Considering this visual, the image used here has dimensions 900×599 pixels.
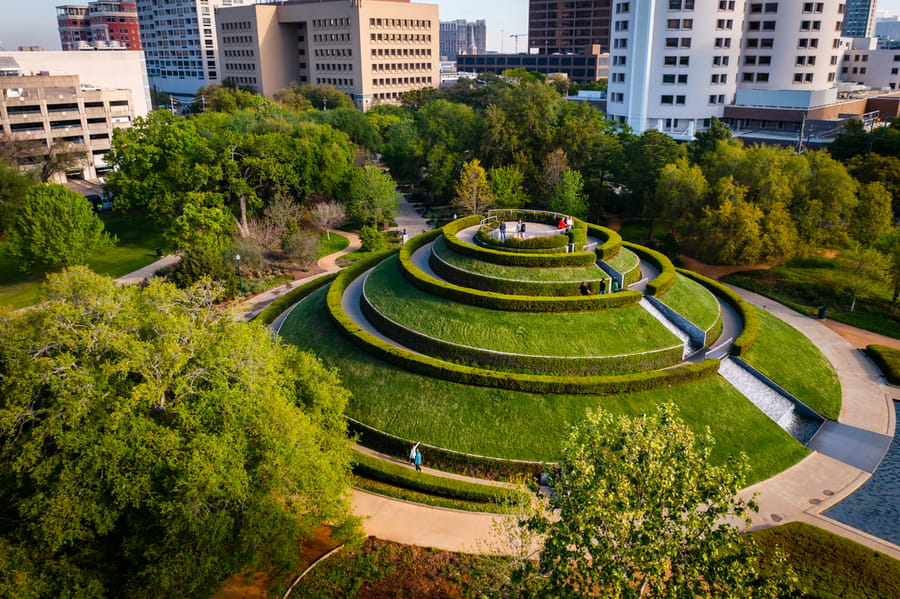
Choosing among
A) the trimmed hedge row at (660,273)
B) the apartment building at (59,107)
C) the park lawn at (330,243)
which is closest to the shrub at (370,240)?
the park lawn at (330,243)

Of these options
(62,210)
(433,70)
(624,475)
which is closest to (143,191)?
(62,210)

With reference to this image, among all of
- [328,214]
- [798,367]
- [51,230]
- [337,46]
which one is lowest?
[798,367]

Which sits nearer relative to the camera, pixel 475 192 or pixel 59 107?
pixel 475 192

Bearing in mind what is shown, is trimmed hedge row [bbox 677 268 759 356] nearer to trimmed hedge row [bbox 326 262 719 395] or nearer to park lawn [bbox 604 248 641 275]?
trimmed hedge row [bbox 326 262 719 395]

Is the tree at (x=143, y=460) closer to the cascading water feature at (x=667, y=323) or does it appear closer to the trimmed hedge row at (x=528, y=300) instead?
the trimmed hedge row at (x=528, y=300)

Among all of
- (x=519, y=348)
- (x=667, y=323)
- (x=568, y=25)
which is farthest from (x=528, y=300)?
(x=568, y=25)

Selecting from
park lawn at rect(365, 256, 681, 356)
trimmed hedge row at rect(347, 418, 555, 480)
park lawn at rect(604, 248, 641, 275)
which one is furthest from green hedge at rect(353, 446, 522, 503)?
park lawn at rect(604, 248, 641, 275)

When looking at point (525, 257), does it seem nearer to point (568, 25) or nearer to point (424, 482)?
point (424, 482)
